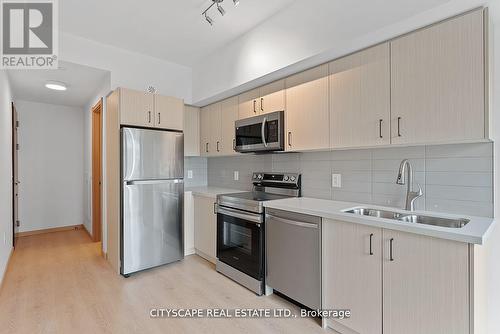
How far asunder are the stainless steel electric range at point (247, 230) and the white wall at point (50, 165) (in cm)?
377

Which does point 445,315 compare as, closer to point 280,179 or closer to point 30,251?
point 280,179

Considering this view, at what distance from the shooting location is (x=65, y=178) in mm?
4969

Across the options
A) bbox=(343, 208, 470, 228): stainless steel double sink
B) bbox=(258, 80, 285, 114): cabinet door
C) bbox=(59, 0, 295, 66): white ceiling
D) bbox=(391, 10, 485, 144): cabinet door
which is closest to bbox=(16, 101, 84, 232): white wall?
bbox=(59, 0, 295, 66): white ceiling

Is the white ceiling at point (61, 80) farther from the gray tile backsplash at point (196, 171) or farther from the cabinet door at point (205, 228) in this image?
the cabinet door at point (205, 228)

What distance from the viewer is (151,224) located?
296cm

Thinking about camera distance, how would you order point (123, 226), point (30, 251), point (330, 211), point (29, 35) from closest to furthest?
point (330, 211) < point (29, 35) < point (123, 226) < point (30, 251)

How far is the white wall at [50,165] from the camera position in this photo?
15.0 feet

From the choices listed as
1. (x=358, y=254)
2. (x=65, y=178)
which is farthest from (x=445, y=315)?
(x=65, y=178)

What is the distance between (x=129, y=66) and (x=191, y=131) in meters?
1.14

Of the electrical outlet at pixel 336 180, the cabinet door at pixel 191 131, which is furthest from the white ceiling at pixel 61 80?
the electrical outlet at pixel 336 180

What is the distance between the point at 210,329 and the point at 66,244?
3308 mm

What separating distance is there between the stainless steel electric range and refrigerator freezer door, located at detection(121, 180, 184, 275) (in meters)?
0.60

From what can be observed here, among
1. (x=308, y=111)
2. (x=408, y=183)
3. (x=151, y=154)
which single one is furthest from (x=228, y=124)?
(x=408, y=183)

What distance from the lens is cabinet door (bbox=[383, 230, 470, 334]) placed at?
4.29 feet
